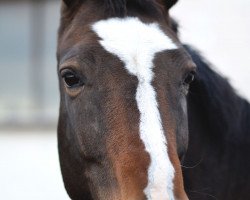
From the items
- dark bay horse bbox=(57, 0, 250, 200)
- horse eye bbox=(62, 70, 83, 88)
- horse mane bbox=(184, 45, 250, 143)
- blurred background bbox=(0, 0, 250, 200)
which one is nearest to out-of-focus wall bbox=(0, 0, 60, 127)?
blurred background bbox=(0, 0, 250, 200)

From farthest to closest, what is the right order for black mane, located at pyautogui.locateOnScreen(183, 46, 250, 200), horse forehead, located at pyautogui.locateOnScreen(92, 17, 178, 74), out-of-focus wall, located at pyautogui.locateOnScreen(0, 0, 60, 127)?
out-of-focus wall, located at pyautogui.locateOnScreen(0, 0, 60, 127) < black mane, located at pyautogui.locateOnScreen(183, 46, 250, 200) < horse forehead, located at pyautogui.locateOnScreen(92, 17, 178, 74)

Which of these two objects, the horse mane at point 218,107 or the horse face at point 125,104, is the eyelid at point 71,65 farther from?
the horse mane at point 218,107

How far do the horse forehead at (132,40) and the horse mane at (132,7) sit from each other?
49 mm

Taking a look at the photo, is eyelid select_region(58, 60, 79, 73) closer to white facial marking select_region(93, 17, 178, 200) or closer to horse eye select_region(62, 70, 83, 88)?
horse eye select_region(62, 70, 83, 88)

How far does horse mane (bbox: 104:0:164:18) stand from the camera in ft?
9.80

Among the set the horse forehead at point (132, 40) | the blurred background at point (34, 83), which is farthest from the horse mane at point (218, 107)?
the blurred background at point (34, 83)

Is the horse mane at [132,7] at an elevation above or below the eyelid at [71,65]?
above

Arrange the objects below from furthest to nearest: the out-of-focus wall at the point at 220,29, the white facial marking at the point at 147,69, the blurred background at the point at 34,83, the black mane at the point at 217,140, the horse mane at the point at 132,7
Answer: the blurred background at the point at 34,83, the out-of-focus wall at the point at 220,29, the black mane at the point at 217,140, the horse mane at the point at 132,7, the white facial marking at the point at 147,69

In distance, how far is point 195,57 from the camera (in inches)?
144

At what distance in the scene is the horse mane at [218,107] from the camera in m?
3.50

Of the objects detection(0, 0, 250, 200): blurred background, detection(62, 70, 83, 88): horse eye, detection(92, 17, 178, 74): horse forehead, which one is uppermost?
detection(92, 17, 178, 74): horse forehead

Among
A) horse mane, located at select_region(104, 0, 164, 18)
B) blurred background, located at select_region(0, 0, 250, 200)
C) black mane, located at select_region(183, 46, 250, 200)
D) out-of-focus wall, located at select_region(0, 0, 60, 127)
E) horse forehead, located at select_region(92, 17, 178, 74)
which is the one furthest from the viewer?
out-of-focus wall, located at select_region(0, 0, 60, 127)

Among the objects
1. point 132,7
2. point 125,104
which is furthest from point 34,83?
point 125,104

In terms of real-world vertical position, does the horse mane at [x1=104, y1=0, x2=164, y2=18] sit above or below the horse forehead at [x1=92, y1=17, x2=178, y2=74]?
above
